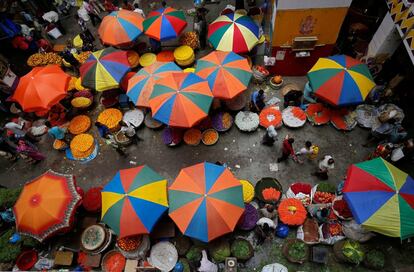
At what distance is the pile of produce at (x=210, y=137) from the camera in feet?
31.1

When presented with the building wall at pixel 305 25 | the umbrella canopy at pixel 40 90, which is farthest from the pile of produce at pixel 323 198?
the umbrella canopy at pixel 40 90

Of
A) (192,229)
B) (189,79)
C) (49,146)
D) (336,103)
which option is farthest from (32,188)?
(336,103)

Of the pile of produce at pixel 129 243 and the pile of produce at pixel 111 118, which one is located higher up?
the pile of produce at pixel 111 118

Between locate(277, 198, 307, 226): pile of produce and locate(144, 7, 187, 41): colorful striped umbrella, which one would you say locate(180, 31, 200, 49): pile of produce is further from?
locate(277, 198, 307, 226): pile of produce

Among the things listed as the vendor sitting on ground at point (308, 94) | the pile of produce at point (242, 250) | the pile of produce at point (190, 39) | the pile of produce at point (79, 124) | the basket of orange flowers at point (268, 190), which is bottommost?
the pile of produce at point (242, 250)

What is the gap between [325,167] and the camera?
8242 millimetres

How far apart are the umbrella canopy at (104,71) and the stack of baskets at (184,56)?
2.01 m

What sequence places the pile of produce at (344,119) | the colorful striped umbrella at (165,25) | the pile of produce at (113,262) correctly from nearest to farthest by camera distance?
the pile of produce at (113,262)
the pile of produce at (344,119)
the colorful striped umbrella at (165,25)

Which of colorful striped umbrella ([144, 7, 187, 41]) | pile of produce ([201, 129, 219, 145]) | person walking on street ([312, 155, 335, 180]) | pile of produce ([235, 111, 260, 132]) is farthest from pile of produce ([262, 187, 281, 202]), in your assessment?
colorful striped umbrella ([144, 7, 187, 41])

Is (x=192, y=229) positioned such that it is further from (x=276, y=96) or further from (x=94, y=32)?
(x=94, y=32)

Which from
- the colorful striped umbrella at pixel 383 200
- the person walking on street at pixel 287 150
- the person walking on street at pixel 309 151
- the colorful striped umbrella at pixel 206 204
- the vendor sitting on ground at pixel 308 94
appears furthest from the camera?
the vendor sitting on ground at pixel 308 94

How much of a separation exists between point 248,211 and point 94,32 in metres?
10.7

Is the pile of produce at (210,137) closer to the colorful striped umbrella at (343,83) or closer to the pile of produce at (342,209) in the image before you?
the colorful striped umbrella at (343,83)

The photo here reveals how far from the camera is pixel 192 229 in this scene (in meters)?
6.74
